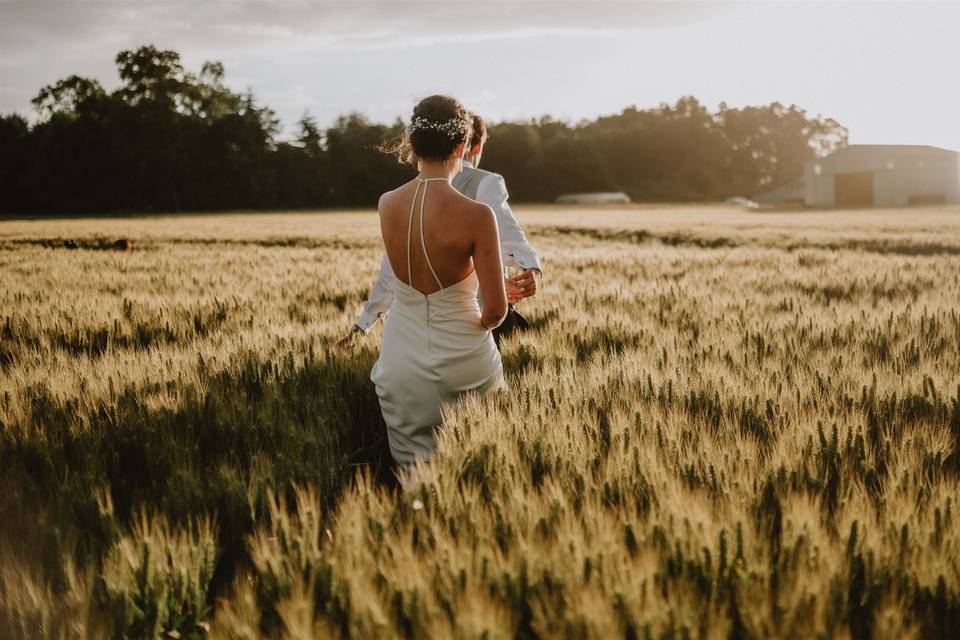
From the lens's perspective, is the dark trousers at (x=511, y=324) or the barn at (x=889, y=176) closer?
the dark trousers at (x=511, y=324)

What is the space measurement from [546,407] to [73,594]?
4.56ft

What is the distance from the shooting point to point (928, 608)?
3.79 feet

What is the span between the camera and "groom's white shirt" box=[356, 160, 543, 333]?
137 inches

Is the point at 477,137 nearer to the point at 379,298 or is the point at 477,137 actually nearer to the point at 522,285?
the point at 522,285

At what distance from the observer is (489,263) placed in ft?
9.16

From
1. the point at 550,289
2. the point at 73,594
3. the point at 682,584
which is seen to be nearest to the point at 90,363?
the point at 73,594

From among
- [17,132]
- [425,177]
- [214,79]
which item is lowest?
[425,177]

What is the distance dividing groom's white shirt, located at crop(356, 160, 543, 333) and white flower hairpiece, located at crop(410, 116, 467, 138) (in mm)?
534

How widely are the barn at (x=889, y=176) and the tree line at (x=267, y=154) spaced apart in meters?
26.5

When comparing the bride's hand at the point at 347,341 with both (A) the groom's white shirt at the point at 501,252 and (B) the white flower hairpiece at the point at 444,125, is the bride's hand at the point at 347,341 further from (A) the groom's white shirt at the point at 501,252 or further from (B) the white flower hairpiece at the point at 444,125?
(B) the white flower hairpiece at the point at 444,125

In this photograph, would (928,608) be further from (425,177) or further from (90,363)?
(90,363)

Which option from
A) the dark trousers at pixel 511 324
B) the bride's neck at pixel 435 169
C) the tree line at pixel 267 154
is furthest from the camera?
the tree line at pixel 267 154

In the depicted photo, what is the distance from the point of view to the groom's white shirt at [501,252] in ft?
11.4

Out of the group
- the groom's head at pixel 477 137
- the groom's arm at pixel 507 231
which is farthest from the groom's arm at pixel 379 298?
the groom's head at pixel 477 137
